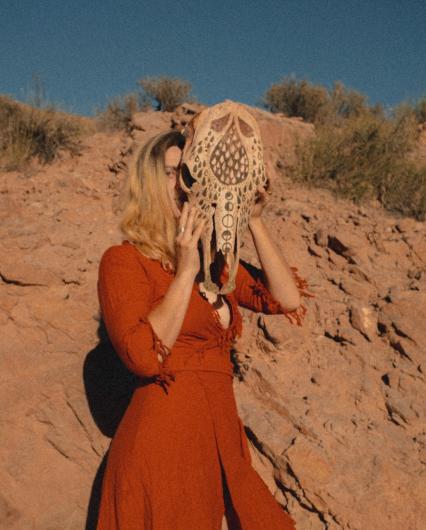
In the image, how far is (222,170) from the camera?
1.74 m

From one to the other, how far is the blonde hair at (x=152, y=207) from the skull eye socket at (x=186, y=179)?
0.15 m

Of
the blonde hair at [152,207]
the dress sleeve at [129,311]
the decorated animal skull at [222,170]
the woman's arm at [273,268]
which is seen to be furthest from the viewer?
the woman's arm at [273,268]

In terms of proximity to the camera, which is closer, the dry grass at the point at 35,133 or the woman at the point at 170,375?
the woman at the point at 170,375

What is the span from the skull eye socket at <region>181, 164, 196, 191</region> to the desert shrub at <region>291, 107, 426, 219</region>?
3.04 meters

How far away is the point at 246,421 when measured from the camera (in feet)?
8.22

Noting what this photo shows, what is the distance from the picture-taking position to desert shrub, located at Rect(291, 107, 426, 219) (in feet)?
15.0

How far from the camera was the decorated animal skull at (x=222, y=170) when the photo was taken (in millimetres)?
1727

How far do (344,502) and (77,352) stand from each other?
1571 mm

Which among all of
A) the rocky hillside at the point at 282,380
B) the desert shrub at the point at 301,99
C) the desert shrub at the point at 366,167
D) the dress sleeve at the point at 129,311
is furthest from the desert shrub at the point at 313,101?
the dress sleeve at the point at 129,311

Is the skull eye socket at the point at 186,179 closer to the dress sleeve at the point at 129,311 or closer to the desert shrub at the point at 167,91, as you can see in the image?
the dress sleeve at the point at 129,311

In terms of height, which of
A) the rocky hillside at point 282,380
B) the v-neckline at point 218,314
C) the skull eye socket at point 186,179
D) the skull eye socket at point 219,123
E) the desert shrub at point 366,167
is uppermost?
the desert shrub at point 366,167

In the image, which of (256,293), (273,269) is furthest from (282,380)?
(273,269)

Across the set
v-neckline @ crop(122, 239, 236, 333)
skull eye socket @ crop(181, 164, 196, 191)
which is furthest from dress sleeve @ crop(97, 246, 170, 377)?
skull eye socket @ crop(181, 164, 196, 191)

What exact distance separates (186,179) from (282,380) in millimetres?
1347
